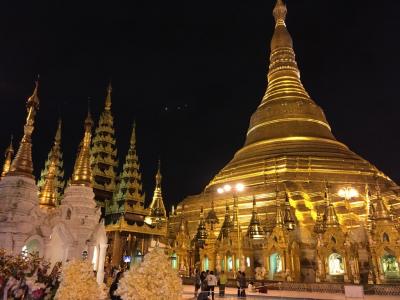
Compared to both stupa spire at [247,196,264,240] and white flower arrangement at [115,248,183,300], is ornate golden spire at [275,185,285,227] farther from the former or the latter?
white flower arrangement at [115,248,183,300]

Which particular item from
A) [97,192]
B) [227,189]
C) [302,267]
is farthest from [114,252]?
[302,267]

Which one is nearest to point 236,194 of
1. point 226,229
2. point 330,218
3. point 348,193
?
point 226,229

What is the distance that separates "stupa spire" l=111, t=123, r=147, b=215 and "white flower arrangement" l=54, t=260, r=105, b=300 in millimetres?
23550

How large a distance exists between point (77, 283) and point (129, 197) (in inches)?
988

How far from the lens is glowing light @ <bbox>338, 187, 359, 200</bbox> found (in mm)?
23094

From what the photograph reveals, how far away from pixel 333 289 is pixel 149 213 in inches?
768

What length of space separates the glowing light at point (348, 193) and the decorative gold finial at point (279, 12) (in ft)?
67.4

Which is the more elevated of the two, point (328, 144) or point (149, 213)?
point (328, 144)

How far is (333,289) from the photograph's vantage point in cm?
1550

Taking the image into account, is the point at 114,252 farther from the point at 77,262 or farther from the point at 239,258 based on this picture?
the point at 77,262

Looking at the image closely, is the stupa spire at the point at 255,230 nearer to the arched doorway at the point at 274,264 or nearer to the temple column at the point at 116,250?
the arched doorway at the point at 274,264

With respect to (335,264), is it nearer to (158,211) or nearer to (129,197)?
(158,211)

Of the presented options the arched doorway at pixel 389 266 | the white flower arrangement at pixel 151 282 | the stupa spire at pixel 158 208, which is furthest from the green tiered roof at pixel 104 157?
the white flower arrangement at pixel 151 282

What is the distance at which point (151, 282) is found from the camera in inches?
215
